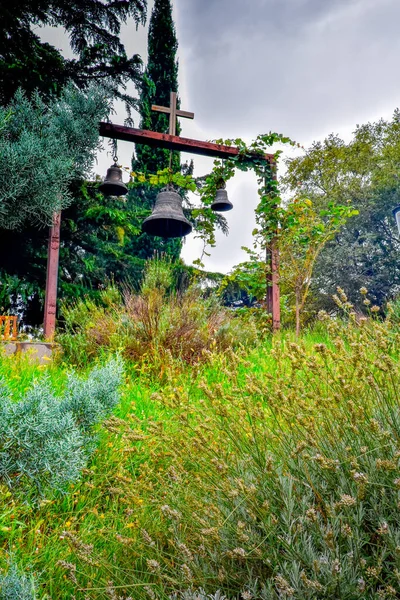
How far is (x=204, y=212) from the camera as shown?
23.8 feet

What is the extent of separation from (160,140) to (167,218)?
1426 mm

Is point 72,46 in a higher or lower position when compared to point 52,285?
higher

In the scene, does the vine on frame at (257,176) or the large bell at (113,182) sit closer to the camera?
the large bell at (113,182)

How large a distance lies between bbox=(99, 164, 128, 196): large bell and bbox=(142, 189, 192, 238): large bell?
26.7 inches

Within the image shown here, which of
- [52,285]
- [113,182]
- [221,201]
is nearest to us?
[52,285]

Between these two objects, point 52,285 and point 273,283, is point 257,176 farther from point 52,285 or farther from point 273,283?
point 52,285

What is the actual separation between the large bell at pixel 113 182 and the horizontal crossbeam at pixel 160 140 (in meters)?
0.49

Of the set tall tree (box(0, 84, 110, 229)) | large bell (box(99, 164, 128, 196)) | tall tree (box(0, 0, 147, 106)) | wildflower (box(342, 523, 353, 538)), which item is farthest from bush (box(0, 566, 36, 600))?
tall tree (box(0, 0, 147, 106))

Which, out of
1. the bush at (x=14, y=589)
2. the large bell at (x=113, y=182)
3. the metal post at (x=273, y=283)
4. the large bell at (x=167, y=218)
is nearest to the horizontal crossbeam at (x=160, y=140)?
the large bell at (x=113, y=182)

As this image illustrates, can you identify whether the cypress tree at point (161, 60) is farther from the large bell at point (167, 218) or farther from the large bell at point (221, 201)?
the large bell at point (167, 218)

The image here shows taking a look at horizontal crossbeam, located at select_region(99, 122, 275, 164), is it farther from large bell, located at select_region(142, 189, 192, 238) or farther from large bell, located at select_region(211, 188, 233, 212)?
large bell, located at select_region(142, 189, 192, 238)

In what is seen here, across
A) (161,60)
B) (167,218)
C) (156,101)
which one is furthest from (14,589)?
(161,60)

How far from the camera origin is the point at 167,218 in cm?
554

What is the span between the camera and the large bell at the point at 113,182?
601 centimetres
